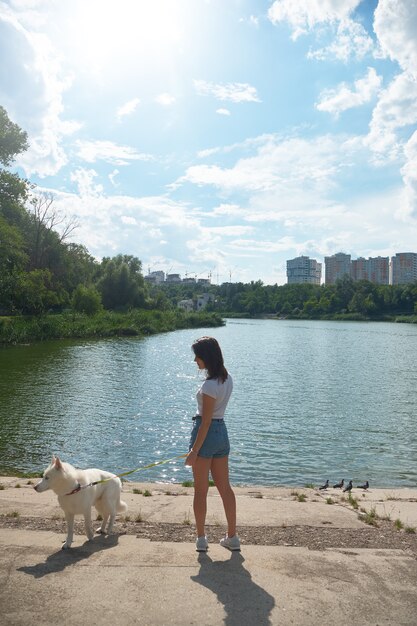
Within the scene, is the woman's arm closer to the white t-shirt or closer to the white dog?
the white t-shirt

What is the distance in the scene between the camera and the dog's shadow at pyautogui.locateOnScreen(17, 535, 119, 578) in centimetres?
518

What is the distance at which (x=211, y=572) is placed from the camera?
206 inches

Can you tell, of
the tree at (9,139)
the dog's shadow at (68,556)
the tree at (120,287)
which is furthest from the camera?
the tree at (120,287)

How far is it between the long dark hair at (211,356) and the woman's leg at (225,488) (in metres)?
0.93

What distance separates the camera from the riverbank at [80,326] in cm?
4981

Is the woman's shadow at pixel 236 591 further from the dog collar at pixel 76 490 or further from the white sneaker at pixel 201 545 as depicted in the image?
the dog collar at pixel 76 490

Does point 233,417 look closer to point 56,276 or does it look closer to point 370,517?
point 370,517

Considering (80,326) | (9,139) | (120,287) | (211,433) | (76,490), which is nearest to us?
(211,433)

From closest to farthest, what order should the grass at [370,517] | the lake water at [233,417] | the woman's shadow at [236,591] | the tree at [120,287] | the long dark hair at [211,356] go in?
the woman's shadow at [236,591] → the long dark hair at [211,356] → the grass at [370,517] → the lake water at [233,417] → the tree at [120,287]

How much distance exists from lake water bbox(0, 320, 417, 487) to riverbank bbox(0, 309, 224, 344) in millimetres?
8043

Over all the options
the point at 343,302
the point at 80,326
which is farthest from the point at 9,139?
the point at 343,302

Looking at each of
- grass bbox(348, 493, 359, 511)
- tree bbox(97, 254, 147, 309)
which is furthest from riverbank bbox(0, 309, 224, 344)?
grass bbox(348, 493, 359, 511)

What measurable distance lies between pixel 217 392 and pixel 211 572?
1.73 m

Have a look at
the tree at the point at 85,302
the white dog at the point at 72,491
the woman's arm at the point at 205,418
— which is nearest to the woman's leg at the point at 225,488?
the woman's arm at the point at 205,418
